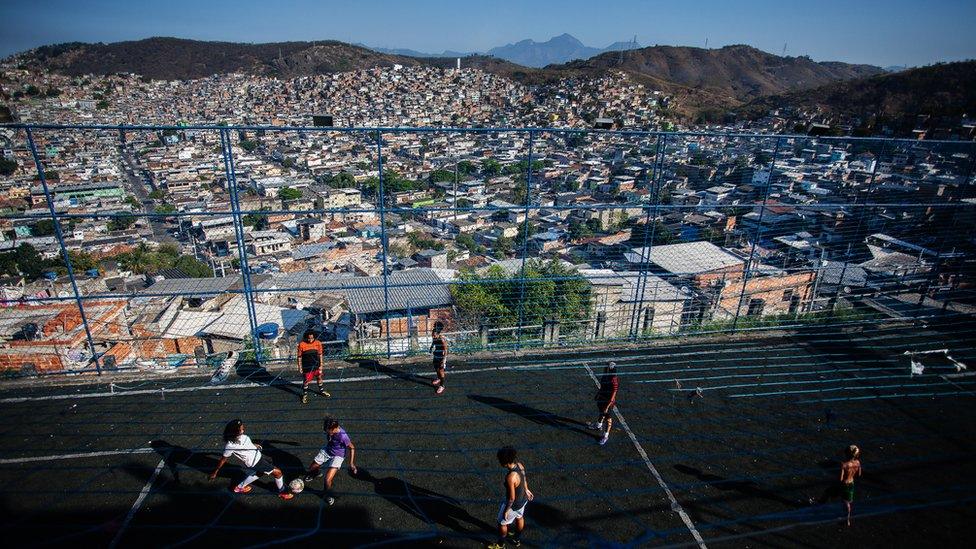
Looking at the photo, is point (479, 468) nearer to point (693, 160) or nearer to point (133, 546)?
point (133, 546)

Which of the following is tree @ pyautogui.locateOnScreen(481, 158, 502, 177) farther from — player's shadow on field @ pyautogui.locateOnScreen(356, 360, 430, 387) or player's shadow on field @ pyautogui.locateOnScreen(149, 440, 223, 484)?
player's shadow on field @ pyautogui.locateOnScreen(149, 440, 223, 484)

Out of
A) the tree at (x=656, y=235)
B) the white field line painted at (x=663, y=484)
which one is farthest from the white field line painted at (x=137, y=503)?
the tree at (x=656, y=235)

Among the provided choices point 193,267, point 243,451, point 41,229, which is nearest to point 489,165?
point 193,267

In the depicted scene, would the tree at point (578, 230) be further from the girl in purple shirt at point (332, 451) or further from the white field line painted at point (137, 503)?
the white field line painted at point (137, 503)

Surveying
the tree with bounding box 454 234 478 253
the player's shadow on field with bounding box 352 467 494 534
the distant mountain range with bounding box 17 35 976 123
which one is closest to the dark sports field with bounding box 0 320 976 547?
the player's shadow on field with bounding box 352 467 494 534

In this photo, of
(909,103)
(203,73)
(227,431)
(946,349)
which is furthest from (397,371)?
(203,73)
